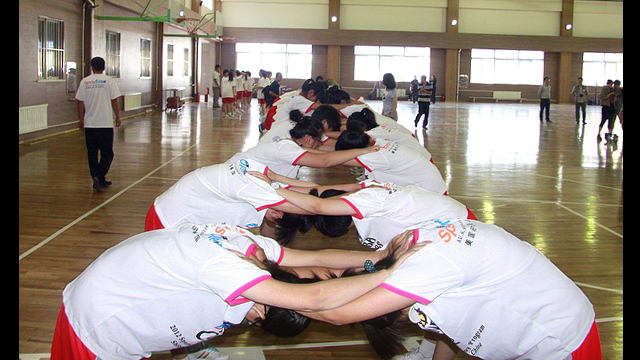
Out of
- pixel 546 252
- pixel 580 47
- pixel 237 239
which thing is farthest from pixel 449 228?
pixel 580 47

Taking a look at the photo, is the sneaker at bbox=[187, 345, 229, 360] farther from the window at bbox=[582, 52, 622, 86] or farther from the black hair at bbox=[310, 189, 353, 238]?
the window at bbox=[582, 52, 622, 86]

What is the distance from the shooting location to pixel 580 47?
94.4 feet

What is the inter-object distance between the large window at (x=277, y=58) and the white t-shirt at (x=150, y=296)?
27213mm

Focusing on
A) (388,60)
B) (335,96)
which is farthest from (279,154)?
(388,60)

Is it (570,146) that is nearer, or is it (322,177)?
(322,177)

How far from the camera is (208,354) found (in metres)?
2.79

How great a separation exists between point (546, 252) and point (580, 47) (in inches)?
1093

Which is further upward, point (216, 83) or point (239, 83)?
point (216, 83)

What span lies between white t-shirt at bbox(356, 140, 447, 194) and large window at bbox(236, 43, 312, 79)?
2481 cm

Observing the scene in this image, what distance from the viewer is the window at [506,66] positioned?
29.4 m

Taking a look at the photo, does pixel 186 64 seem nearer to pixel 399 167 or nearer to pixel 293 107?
pixel 293 107

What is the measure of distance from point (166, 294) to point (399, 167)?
263 centimetres
